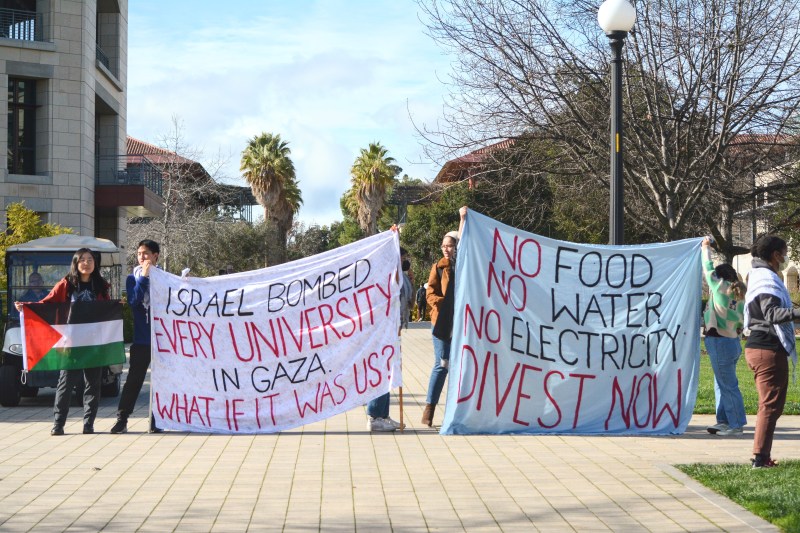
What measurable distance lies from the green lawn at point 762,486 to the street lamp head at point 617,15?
17.0 feet

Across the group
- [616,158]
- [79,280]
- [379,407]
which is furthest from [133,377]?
[616,158]

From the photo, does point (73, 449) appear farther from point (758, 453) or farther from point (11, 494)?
point (758, 453)

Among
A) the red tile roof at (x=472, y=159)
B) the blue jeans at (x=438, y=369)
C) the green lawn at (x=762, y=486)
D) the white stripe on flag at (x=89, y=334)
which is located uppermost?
the red tile roof at (x=472, y=159)

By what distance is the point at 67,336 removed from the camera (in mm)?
10875

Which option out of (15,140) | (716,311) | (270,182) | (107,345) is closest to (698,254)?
(716,311)

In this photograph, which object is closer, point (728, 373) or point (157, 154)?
point (728, 373)

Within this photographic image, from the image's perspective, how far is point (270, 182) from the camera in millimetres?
60250

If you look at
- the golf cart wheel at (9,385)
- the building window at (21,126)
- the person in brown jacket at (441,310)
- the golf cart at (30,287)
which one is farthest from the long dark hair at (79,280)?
the building window at (21,126)

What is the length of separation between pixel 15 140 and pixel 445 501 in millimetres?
26927

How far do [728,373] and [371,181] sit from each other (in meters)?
50.8

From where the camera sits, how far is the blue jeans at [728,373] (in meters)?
10.4

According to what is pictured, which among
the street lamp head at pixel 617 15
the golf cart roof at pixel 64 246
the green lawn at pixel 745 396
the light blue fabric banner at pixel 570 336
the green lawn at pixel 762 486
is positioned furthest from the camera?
the golf cart roof at pixel 64 246

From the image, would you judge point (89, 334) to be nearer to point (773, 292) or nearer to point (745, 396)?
point (773, 292)

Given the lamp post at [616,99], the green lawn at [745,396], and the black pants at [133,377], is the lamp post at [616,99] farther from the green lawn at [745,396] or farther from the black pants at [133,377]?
the black pants at [133,377]
